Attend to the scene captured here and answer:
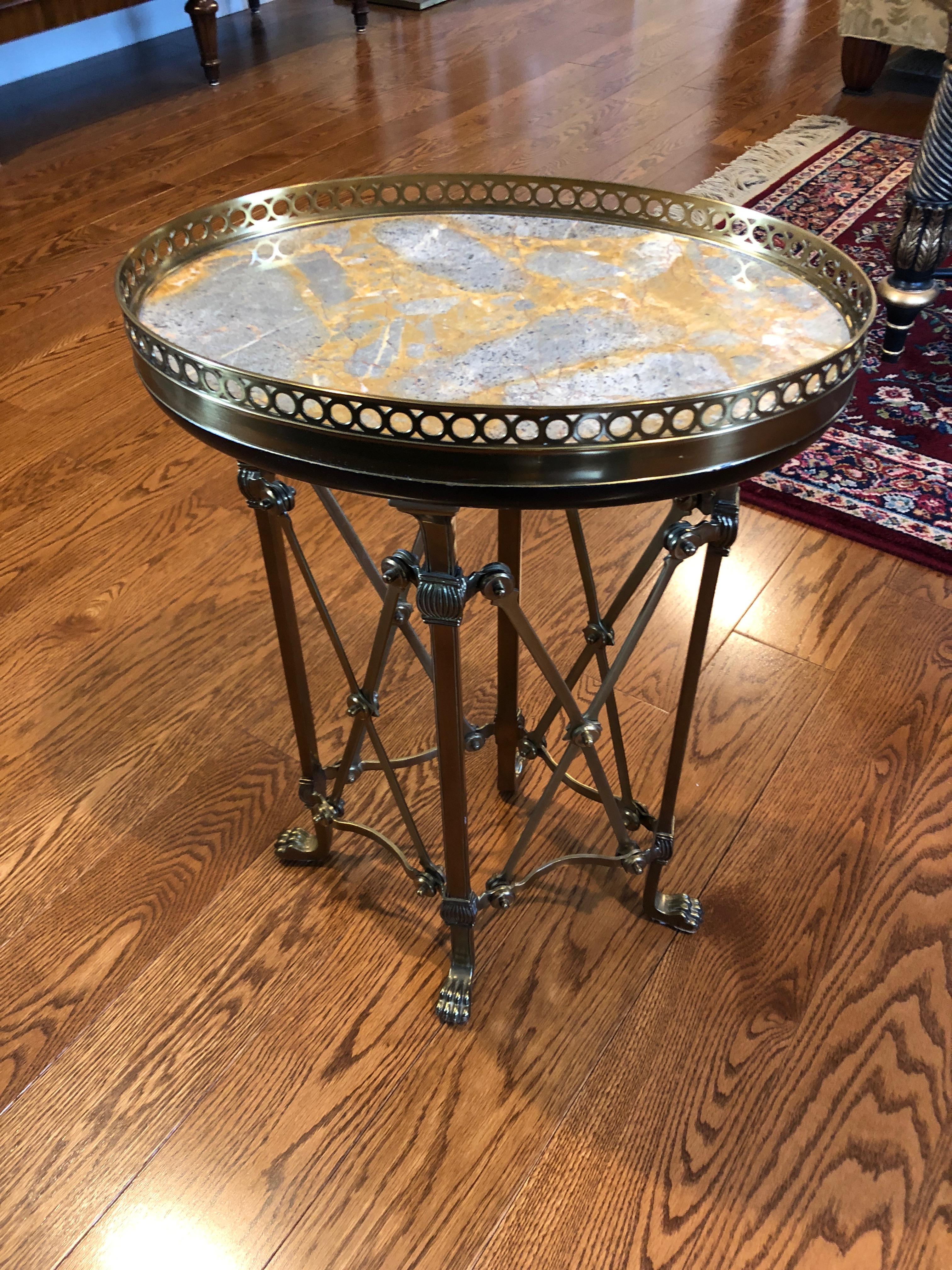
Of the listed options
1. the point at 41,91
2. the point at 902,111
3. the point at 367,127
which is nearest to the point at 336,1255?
the point at 367,127

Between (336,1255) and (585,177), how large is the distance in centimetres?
223

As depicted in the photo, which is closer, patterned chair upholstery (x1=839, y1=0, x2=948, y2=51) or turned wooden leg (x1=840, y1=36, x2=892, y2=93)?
patterned chair upholstery (x1=839, y1=0, x2=948, y2=51)

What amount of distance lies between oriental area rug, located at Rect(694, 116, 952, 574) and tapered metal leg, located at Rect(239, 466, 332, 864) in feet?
1.88

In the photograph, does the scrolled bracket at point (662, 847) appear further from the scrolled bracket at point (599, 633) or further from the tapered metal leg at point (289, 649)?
the tapered metal leg at point (289, 649)

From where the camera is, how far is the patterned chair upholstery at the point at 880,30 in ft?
8.35

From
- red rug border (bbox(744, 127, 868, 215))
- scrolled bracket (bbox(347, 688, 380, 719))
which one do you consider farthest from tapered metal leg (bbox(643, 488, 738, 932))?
red rug border (bbox(744, 127, 868, 215))

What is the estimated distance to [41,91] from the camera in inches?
119

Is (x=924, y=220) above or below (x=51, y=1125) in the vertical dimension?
above

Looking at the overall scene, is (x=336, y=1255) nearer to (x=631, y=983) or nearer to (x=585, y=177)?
(x=631, y=983)

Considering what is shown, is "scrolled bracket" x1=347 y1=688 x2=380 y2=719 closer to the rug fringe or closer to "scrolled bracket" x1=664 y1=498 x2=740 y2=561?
"scrolled bracket" x1=664 y1=498 x2=740 y2=561

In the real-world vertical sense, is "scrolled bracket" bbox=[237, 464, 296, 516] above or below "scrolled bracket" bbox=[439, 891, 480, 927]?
above

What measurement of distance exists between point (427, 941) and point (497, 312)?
58 cm

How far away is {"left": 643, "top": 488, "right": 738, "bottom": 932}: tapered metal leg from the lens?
77cm

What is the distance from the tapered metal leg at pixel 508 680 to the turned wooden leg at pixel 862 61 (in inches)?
91.6
